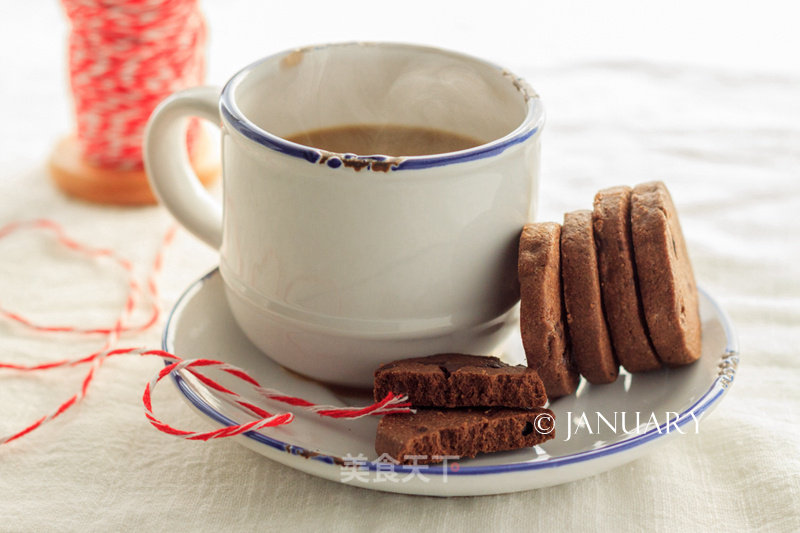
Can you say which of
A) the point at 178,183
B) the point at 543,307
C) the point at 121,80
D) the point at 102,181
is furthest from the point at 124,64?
the point at 543,307

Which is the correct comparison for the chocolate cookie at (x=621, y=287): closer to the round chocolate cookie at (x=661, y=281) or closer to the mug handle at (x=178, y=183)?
the round chocolate cookie at (x=661, y=281)

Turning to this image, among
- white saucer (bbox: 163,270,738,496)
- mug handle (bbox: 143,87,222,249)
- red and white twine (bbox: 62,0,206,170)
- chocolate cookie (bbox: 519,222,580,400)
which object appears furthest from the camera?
red and white twine (bbox: 62,0,206,170)

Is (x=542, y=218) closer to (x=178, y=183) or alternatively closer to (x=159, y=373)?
(x=178, y=183)

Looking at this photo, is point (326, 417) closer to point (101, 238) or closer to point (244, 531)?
point (244, 531)

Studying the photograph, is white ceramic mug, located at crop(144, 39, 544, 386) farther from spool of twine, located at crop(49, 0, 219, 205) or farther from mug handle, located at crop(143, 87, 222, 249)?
spool of twine, located at crop(49, 0, 219, 205)

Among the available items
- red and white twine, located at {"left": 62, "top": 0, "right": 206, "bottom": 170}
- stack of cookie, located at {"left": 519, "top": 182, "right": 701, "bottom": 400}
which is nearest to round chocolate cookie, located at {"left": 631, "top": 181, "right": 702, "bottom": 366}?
stack of cookie, located at {"left": 519, "top": 182, "right": 701, "bottom": 400}

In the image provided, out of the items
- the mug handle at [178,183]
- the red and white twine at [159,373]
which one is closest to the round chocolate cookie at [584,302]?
the red and white twine at [159,373]
